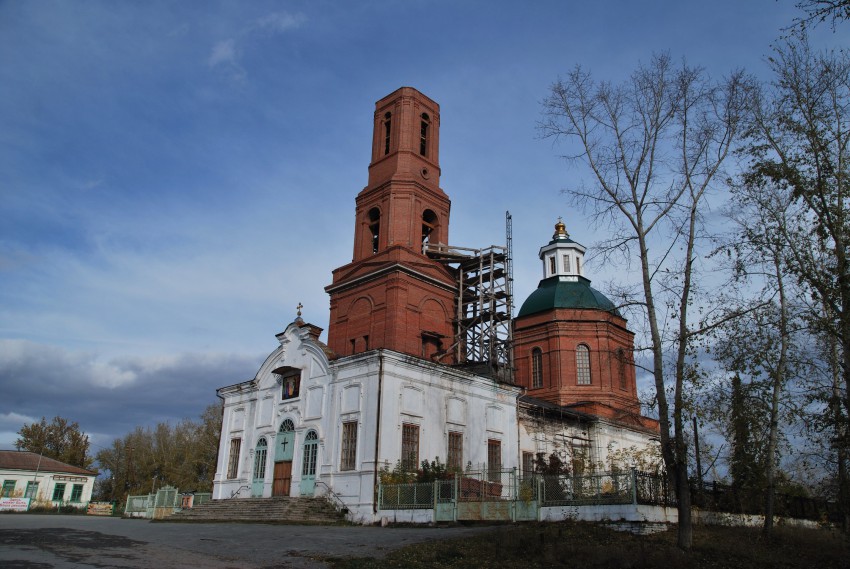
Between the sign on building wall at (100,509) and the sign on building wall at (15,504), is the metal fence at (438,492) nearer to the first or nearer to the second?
the sign on building wall at (100,509)

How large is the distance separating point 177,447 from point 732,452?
155 feet

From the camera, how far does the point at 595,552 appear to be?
13016mm

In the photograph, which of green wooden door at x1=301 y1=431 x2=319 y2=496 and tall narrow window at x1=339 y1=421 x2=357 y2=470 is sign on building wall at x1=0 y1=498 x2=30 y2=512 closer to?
green wooden door at x1=301 y1=431 x2=319 y2=496

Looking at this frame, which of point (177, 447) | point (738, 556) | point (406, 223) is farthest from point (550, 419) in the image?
point (177, 447)

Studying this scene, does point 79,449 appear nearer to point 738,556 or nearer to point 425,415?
point 425,415

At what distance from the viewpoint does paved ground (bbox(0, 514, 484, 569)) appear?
11.4 m

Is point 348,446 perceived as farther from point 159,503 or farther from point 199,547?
point 159,503

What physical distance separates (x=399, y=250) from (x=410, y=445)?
10.0 meters

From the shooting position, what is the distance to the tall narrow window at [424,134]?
119 ft

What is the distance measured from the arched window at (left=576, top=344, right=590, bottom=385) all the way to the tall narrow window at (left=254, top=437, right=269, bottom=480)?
1765 cm

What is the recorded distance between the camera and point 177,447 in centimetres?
5756

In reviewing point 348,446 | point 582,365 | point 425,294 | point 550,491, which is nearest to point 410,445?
point 348,446

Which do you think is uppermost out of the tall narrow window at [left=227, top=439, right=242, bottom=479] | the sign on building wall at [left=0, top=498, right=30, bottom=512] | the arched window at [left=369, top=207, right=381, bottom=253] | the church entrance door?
the arched window at [left=369, top=207, right=381, bottom=253]

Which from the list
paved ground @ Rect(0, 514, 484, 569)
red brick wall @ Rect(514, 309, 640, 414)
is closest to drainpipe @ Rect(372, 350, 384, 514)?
paved ground @ Rect(0, 514, 484, 569)
